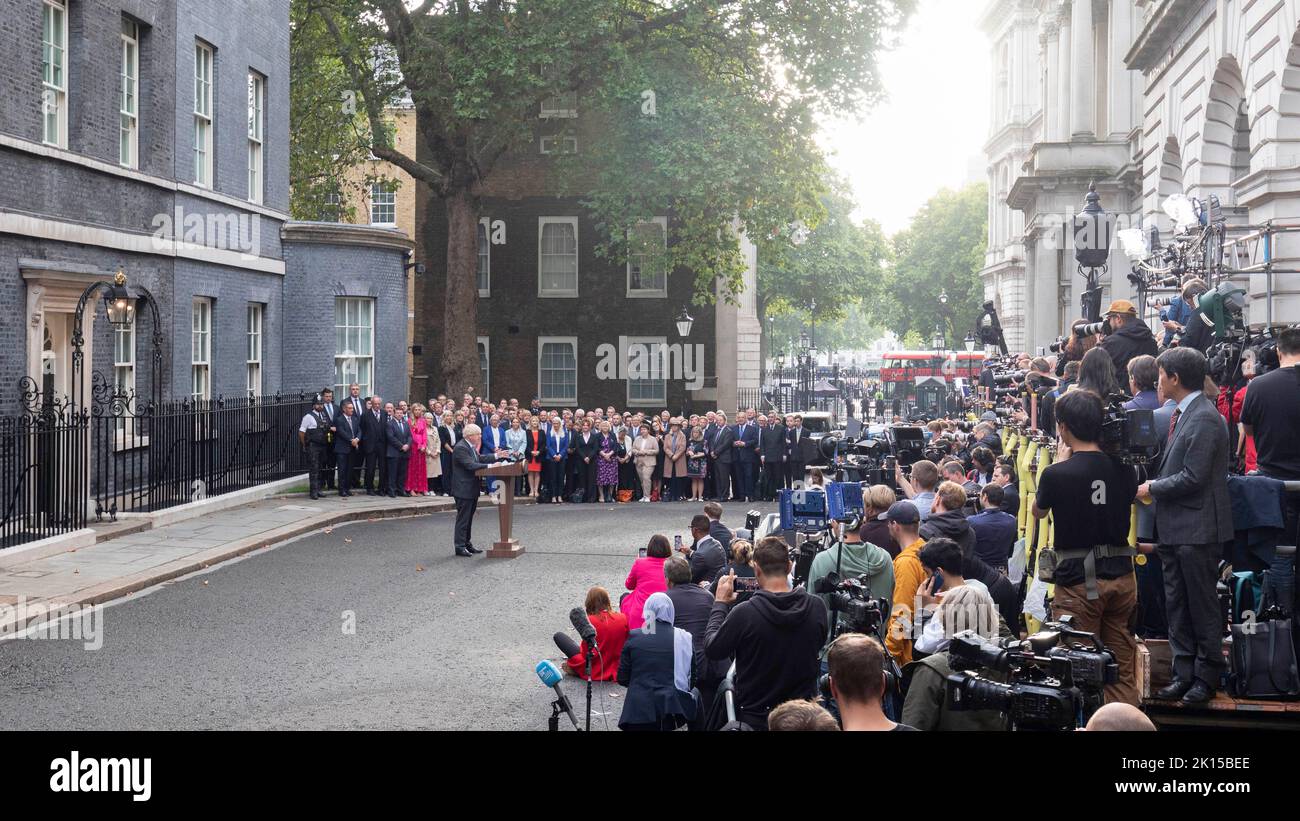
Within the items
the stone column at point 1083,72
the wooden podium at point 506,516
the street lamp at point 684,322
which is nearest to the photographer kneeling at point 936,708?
the wooden podium at point 506,516

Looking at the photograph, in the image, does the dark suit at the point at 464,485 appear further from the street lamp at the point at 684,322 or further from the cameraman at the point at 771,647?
the street lamp at the point at 684,322

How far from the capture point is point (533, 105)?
32.2 meters

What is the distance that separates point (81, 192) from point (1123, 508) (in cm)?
1726

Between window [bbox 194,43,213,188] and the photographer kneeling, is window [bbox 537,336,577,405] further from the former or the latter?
the photographer kneeling

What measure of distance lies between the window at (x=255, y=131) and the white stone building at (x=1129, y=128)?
59.2 ft

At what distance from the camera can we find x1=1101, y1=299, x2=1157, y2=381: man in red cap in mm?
11180

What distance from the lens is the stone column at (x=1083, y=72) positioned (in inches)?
1820

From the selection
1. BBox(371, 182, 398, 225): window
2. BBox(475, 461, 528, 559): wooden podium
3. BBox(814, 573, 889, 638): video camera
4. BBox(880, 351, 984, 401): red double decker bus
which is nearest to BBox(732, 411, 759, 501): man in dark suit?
BBox(475, 461, 528, 559): wooden podium

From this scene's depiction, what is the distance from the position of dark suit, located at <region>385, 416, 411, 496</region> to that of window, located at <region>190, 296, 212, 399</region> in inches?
139

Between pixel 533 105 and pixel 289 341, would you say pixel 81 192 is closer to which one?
pixel 289 341

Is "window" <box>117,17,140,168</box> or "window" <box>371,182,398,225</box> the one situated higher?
"window" <box>371,182,398,225</box>
